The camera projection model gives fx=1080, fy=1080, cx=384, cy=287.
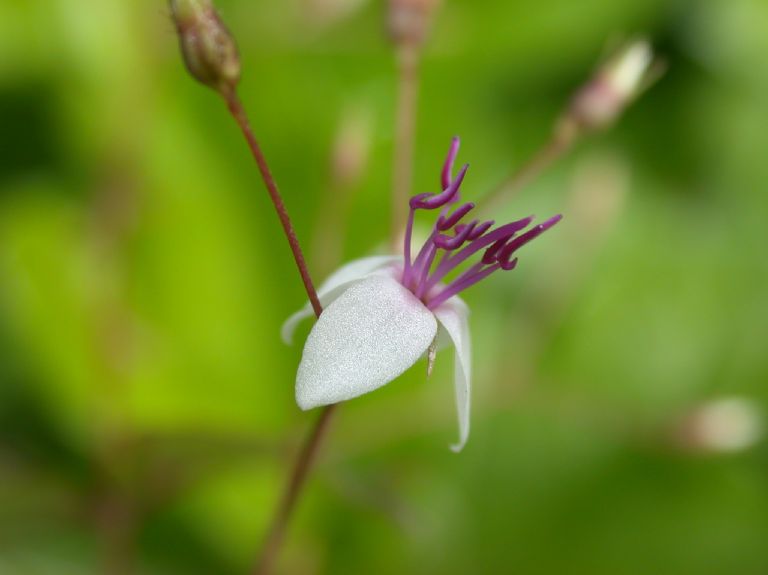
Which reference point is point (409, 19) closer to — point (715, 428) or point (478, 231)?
point (478, 231)

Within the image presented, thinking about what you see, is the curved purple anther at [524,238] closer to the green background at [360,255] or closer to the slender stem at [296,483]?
the slender stem at [296,483]

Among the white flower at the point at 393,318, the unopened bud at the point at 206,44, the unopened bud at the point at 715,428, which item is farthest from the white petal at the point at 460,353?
the unopened bud at the point at 715,428

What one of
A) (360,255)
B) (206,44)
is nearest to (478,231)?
(206,44)

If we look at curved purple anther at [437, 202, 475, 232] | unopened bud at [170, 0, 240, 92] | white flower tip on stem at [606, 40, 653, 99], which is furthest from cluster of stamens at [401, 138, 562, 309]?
white flower tip on stem at [606, 40, 653, 99]

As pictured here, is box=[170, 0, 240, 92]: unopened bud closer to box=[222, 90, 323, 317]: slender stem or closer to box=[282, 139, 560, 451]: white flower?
box=[222, 90, 323, 317]: slender stem

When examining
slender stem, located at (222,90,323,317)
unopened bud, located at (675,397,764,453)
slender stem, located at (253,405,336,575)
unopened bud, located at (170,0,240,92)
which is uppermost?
unopened bud, located at (170,0,240,92)

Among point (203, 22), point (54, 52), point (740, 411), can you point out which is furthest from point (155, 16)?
point (740, 411)
